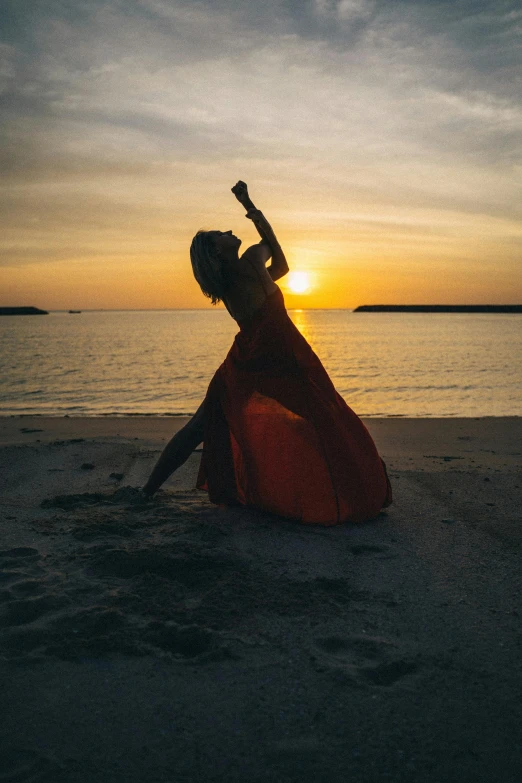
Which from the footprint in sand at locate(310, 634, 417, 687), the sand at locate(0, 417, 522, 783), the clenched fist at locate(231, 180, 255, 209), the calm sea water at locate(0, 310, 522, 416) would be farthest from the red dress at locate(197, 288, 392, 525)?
the calm sea water at locate(0, 310, 522, 416)

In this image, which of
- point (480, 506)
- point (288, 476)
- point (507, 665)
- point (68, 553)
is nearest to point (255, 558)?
point (288, 476)

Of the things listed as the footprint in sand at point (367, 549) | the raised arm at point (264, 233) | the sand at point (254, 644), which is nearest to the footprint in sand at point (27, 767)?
the sand at point (254, 644)

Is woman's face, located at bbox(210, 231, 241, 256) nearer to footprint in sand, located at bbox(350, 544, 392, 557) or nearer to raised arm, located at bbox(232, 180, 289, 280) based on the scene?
raised arm, located at bbox(232, 180, 289, 280)

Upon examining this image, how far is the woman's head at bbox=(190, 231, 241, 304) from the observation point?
11.7 feet

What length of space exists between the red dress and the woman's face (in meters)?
0.39

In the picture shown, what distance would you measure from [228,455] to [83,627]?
69.4 inches

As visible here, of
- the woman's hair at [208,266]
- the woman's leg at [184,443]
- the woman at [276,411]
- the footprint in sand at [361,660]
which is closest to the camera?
the footprint in sand at [361,660]

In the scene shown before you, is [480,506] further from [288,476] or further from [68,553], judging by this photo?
[68,553]

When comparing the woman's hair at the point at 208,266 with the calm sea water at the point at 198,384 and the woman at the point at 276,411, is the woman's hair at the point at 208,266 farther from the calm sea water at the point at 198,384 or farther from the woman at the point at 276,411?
the calm sea water at the point at 198,384

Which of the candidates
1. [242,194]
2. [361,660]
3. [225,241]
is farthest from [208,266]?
[361,660]

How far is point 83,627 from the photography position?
2.41 metres

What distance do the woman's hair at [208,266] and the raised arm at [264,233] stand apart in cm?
29

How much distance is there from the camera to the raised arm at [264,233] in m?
3.72

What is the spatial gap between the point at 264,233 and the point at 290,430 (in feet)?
4.15
